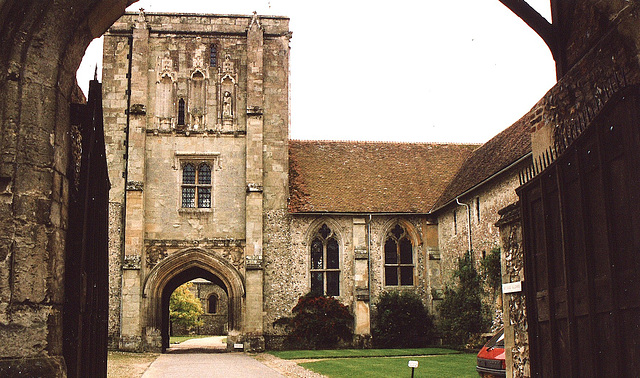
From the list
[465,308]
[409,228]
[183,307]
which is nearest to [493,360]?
[465,308]

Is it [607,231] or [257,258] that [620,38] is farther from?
[257,258]

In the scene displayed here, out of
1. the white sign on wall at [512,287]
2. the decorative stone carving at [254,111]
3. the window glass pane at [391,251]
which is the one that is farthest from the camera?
the window glass pane at [391,251]

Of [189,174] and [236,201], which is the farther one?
[189,174]

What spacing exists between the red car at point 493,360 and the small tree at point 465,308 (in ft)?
33.5

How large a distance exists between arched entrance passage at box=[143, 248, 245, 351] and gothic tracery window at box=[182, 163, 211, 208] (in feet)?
6.25

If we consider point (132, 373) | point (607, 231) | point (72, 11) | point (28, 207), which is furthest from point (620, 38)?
point (132, 373)

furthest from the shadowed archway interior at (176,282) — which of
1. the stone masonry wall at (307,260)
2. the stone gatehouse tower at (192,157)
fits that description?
the stone masonry wall at (307,260)

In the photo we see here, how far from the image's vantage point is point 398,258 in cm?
2736

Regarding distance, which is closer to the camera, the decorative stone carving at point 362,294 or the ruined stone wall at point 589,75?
the ruined stone wall at point 589,75

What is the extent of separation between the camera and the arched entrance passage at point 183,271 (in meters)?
25.4

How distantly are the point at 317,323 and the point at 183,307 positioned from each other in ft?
81.9

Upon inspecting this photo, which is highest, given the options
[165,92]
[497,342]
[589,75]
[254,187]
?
[165,92]

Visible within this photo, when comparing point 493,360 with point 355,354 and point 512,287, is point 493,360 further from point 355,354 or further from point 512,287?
point 355,354

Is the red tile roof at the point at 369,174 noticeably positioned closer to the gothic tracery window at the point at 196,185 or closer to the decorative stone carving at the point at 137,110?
the gothic tracery window at the point at 196,185
